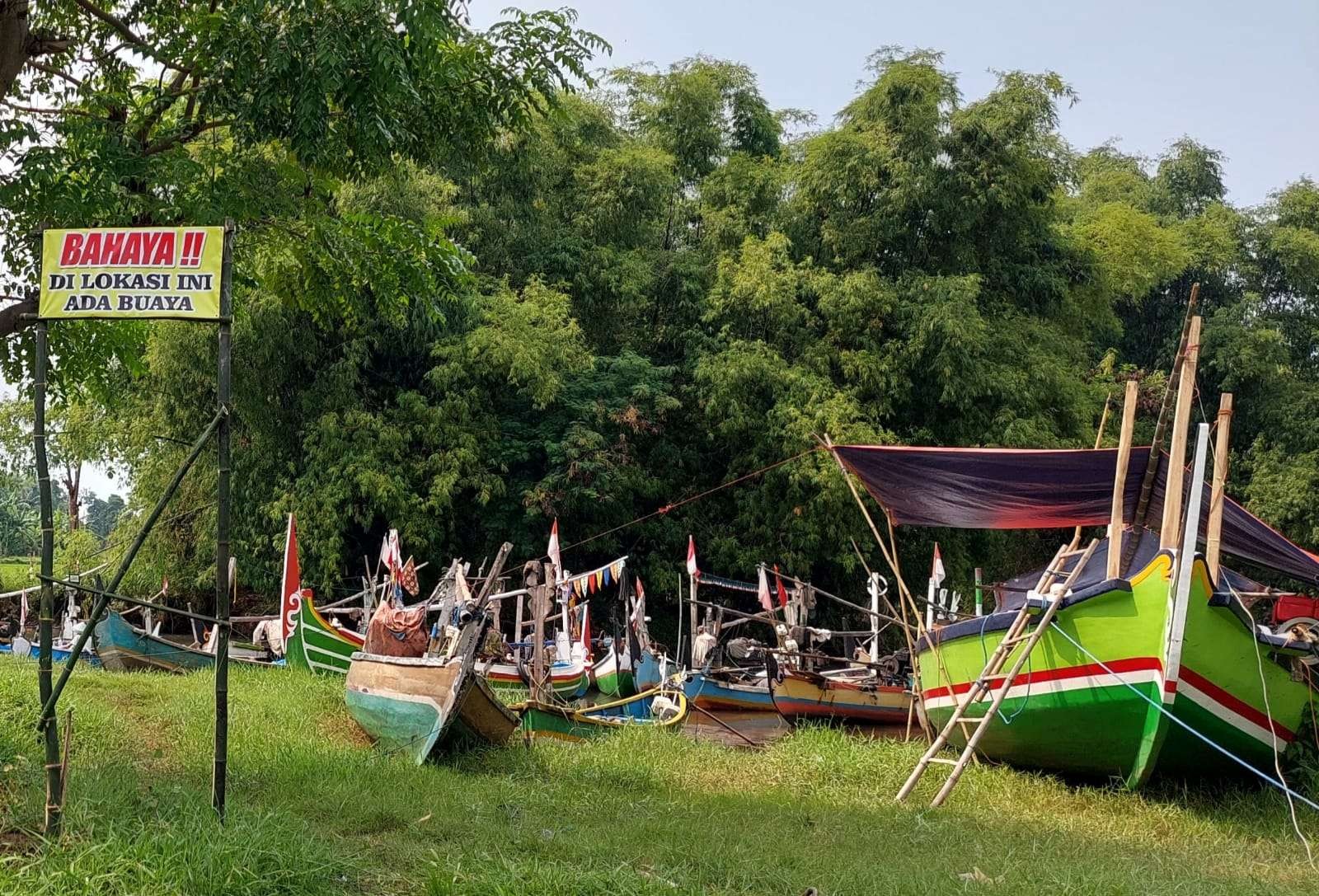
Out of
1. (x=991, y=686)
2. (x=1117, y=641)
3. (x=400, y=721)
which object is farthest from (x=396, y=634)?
(x=1117, y=641)

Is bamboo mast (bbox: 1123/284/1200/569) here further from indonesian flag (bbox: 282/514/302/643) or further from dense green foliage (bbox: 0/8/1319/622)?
indonesian flag (bbox: 282/514/302/643)

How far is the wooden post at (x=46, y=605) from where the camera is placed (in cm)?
459

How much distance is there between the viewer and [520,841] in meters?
5.58

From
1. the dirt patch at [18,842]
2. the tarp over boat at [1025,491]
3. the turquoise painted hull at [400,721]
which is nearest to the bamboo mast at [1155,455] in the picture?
the tarp over boat at [1025,491]

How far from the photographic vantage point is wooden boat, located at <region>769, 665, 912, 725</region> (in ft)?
43.8

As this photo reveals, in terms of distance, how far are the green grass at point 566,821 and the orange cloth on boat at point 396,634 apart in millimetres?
802

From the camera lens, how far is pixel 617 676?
1407 centimetres

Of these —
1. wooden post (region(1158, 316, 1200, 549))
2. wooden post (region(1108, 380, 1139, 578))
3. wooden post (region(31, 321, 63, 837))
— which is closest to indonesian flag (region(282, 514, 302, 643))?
wooden post (region(31, 321, 63, 837))

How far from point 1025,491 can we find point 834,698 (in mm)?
4945

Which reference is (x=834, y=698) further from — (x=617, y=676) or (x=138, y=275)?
Result: (x=138, y=275)

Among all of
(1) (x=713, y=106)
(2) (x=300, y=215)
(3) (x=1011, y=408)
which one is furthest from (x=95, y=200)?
(1) (x=713, y=106)

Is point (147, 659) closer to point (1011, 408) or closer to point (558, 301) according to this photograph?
point (558, 301)

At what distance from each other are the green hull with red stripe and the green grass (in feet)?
0.99

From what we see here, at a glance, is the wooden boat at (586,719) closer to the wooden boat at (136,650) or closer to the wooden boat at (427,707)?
the wooden boat at (427,707)
